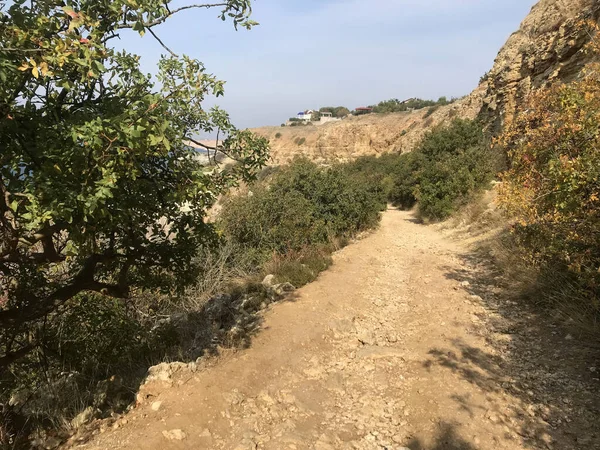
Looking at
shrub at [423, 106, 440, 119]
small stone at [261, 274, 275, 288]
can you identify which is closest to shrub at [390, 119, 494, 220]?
small stone at [261, 274, 275, 288]

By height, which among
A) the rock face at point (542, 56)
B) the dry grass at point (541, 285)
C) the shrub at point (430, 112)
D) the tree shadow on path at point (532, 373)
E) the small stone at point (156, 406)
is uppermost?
the shrub at point (430, 112)

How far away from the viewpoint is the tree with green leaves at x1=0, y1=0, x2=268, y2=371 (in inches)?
91.5

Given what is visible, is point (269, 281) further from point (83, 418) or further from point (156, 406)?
point (83, 418)

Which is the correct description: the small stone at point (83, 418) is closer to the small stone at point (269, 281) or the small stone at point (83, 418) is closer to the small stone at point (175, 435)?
the small stone at point (175, 435)

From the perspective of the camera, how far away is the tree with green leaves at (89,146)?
232 cm

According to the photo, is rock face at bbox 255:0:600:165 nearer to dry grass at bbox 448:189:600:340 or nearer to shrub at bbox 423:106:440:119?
shrub at bbox 423:106:440:119

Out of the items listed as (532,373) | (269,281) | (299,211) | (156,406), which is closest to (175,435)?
(156,406)

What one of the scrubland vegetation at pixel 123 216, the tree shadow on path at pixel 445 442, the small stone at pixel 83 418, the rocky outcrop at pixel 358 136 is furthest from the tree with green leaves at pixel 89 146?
the rocky outcrop at pixel 358 136

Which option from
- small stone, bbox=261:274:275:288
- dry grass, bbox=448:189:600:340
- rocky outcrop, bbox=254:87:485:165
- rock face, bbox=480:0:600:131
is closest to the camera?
dry grass, bbox=448:189:600:340

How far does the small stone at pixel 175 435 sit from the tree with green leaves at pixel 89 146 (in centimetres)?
159

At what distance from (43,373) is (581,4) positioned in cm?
1727

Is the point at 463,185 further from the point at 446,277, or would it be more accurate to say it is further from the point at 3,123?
the point at 3,123

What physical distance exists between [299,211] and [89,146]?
25.3 ft

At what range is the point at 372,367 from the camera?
14.8ft
